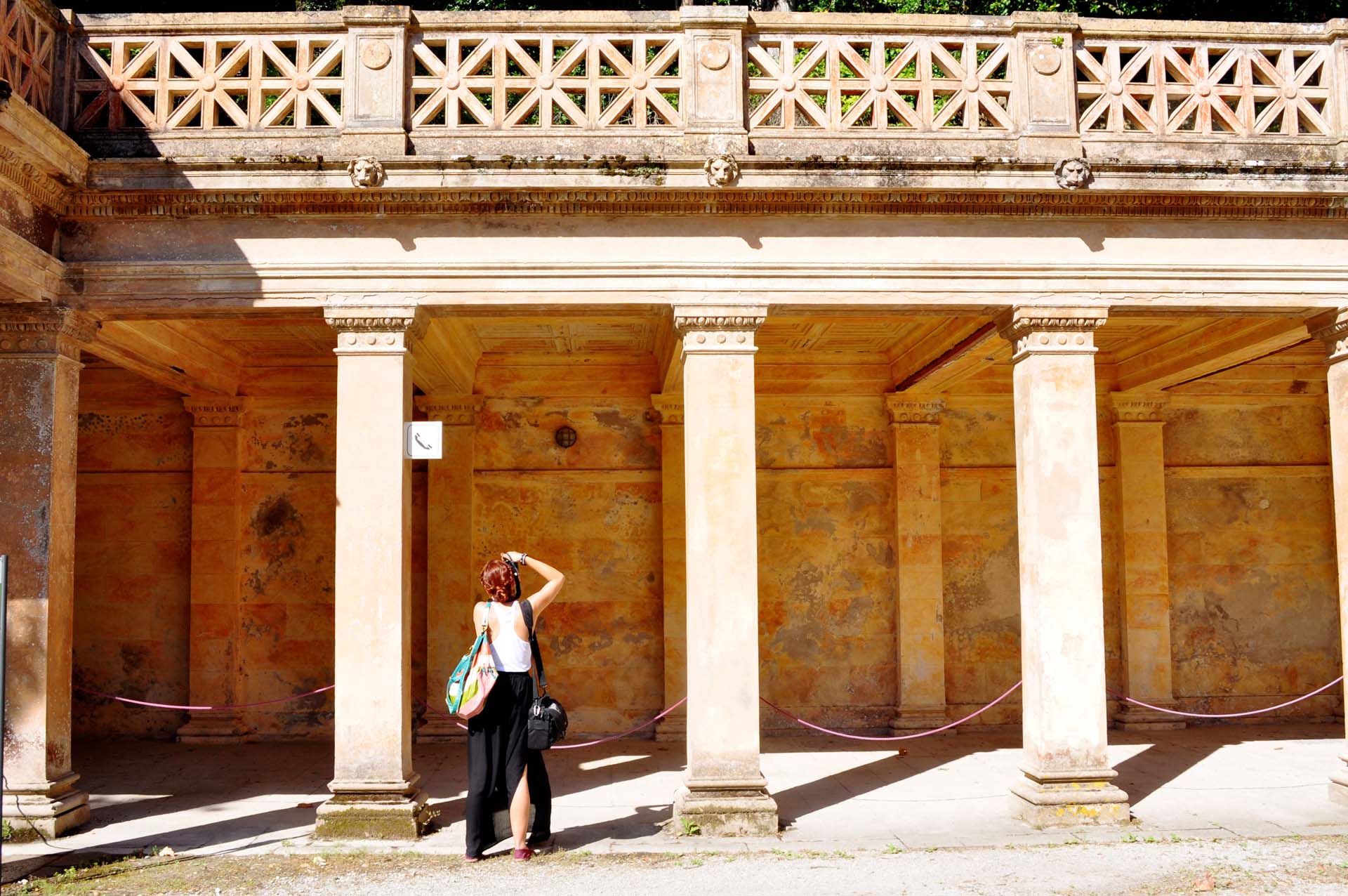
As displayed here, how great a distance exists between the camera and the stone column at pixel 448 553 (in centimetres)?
1188

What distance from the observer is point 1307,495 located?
43.1ft

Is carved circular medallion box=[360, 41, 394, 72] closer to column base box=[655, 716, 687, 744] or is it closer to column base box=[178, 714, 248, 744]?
column base box=[655, 716, 687, 744]

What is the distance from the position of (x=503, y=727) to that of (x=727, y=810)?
71.7 inches

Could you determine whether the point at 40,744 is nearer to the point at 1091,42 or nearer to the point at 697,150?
the point at 697,150

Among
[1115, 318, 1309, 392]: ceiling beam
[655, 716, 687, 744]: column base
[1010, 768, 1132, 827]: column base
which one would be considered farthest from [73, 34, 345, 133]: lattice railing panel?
[1115, 318, 1309, 392]: ceiling beam

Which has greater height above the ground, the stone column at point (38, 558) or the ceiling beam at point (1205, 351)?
the ceiling beam at point (1205, 351)

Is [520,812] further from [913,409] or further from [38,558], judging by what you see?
[913,409]

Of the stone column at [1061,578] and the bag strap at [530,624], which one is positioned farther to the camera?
the stone column at [1061,578]

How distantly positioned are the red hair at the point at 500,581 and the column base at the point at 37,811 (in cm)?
369

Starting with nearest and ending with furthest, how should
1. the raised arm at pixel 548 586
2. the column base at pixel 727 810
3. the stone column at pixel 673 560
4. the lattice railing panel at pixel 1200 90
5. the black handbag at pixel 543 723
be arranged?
the black handbag at pixel 543 723, the raised arm at pixel 548 586, the column base at pixel 727 810, the lattice railing panel at pixel 1200 90, the stone column at pixel 673 560

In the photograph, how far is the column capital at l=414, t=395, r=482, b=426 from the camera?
12.1 metres

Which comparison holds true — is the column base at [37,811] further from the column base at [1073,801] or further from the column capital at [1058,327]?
the column capital at [1058,327]

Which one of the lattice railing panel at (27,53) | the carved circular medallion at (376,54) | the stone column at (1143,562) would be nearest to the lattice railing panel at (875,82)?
the carved circular medallion at (376,54)

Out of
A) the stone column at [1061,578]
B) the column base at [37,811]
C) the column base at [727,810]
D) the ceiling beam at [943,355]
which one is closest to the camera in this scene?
the column base at [37,811]
